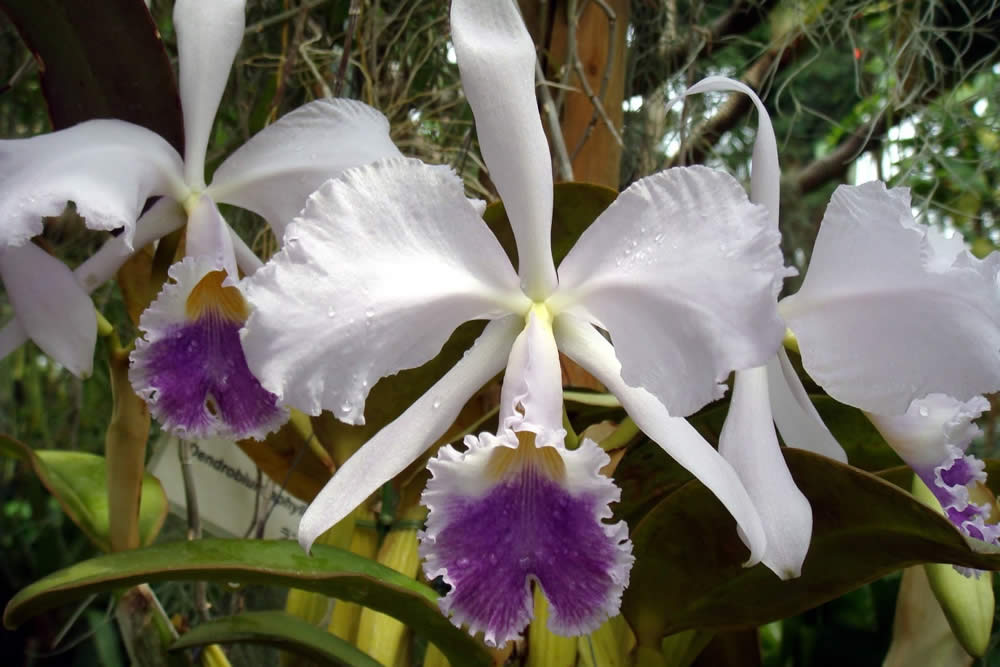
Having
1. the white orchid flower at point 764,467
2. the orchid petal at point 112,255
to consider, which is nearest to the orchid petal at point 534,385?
the white orchid flower at point 764,467

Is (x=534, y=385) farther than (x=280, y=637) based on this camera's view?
No

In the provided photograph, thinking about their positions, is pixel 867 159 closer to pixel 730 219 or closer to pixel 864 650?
pixel 864 650

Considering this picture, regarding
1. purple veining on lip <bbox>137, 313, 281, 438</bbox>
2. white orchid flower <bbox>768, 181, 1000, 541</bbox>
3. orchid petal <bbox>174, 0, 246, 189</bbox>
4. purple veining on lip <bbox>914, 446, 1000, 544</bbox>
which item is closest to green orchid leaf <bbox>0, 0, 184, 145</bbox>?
orchid petal <bbox>174, 0, 246, 189</bbox>

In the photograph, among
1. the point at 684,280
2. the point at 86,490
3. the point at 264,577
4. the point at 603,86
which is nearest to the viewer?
the point at 684,280

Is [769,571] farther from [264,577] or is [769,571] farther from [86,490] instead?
[86,490]

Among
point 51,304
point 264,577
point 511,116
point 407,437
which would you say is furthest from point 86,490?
point 511,116

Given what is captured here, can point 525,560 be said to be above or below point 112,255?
below

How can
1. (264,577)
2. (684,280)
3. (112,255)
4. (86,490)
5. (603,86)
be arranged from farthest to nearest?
(603,86), (86,490), (112,255), (264,577), (684,280)
